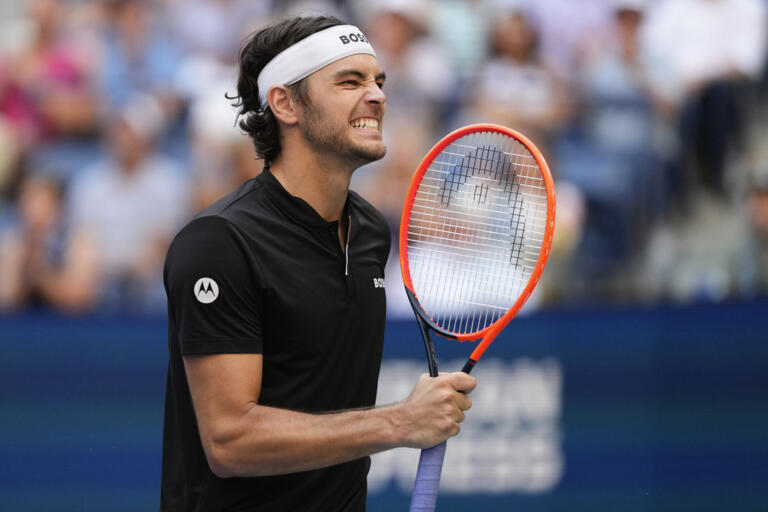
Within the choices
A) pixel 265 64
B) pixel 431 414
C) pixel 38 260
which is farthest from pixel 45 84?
pixel 431 414

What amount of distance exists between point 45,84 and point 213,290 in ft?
14.1

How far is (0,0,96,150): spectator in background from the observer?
5.95 m

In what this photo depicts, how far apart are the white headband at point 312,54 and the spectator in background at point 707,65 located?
349 cm

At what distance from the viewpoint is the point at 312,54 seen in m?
2.64

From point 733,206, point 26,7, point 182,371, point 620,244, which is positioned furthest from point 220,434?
point 26,7

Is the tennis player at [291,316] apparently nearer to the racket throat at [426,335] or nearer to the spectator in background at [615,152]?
the racket throat at [426,335]

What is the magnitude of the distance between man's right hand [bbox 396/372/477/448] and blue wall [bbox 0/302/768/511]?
266 centimetres

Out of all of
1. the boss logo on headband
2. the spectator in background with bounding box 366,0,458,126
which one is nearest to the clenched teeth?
the boss logo on headband

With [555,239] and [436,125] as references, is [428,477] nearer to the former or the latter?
[555,239]

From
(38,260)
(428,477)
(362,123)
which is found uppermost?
(362,123)

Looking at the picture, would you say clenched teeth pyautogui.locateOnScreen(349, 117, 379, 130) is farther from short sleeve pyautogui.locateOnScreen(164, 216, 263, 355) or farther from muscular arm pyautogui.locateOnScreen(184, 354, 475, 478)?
muscular arm pyautogui.locateOnScreen(184, 354, 475, 478)

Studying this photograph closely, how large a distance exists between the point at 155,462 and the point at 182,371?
2.81m

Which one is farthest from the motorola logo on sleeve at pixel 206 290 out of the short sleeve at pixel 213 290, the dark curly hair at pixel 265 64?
the dark curly hair at pixel 265 64

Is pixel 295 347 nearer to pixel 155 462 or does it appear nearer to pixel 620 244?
pixel 155 462
